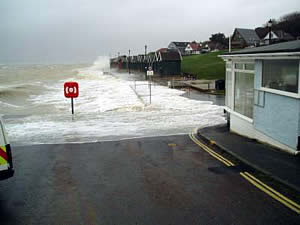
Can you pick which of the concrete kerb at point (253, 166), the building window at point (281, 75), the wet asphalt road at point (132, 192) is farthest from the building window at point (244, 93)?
the wet asphalt road at point (132, 192)

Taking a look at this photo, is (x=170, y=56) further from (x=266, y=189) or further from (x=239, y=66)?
(x=266, y=189)

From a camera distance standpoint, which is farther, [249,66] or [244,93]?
[244,93]

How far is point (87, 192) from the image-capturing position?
6344 mm

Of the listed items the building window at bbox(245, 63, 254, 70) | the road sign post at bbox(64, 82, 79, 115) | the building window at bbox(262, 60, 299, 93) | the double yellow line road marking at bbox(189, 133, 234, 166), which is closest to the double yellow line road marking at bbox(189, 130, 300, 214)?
the double yellow line road marking at bbox(189, 133, 234, 166)

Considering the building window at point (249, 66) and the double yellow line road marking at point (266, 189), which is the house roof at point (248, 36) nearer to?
the building window at point (249, 66)

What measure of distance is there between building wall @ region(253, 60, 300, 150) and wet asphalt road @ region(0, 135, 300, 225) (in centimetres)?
207

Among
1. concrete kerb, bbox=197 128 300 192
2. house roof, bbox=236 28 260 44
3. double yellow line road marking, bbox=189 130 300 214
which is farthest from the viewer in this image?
house roof, bbox=236 28 260 44

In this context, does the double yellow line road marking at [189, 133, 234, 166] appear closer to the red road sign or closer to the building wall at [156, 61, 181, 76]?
the red road sign

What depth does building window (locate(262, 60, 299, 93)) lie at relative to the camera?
771 centimetres

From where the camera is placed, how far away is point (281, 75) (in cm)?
833

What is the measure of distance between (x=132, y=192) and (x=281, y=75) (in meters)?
5.33

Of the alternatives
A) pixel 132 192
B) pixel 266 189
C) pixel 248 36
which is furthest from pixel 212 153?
pixel 248 36

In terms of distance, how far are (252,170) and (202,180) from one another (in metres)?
1.42

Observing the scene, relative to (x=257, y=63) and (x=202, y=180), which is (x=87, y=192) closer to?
(x=202, y=180)
